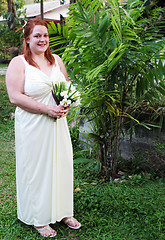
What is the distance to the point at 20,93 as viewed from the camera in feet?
8.10

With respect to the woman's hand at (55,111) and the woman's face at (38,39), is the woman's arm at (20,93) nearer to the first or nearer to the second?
the woman's hand at (55,111)

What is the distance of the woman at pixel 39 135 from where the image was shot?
97.6 inches

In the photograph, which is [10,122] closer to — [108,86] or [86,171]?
[86,171]

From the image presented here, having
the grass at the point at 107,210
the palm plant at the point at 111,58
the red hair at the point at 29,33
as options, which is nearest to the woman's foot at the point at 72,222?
the grass at the point at 107,210

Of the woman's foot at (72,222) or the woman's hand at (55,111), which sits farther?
the woman's foot at (72,222)

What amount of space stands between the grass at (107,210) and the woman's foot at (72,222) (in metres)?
0.05

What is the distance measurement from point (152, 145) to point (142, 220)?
1.32m

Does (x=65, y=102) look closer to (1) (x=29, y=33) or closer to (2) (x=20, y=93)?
(2) (x=20, y=93)

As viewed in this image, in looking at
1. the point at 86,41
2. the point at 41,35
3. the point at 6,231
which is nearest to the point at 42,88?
the point at 41,35

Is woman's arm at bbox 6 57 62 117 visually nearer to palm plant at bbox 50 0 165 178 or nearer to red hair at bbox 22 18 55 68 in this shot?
red hair at bbox 22 18 55 68

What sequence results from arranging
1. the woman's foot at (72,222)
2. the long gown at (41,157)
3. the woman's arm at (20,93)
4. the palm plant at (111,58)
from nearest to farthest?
1. the woman's arm at (20,93)
2. the long gown at (41,157)
3. the palm plant at (111,58)
4. the woman's foot at (72,222)

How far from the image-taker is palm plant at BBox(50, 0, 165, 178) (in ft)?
9.02

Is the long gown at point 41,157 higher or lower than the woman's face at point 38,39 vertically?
lower

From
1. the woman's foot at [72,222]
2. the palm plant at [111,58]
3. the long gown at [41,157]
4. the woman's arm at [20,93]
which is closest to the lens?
the woman's arm at [20,93]
